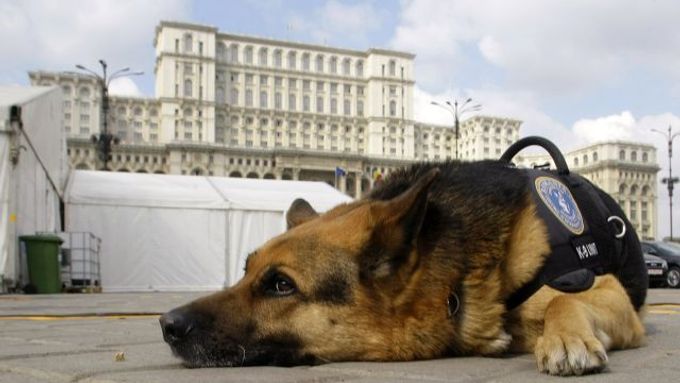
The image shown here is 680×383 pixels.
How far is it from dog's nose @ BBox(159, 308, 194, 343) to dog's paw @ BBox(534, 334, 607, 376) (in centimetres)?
118

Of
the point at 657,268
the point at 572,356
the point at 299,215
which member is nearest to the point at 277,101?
the point at 657,268

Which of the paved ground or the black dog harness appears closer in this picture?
the paved ground

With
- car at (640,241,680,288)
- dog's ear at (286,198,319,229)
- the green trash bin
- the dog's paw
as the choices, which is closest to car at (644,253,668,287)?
car at (640,241,680,288)

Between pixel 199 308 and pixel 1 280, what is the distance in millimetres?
12209

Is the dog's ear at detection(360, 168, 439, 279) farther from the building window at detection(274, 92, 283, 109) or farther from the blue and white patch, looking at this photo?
the building window at detection(274, 92, 283, 109)

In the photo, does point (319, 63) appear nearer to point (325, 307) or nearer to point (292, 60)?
point (292, 60)

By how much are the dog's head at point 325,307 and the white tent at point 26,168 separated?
38.4ft

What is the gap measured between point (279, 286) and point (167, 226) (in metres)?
16.7

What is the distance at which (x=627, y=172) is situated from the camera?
3408 inches

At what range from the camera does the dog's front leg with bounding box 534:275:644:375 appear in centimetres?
206

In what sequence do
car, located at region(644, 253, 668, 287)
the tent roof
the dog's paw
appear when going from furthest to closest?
car, located at region(644, 253, 668, 287) → the tent roof → the dog's paw

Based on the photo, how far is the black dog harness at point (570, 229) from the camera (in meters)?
2.64

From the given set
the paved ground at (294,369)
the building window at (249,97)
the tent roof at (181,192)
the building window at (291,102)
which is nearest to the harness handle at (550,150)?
the paved ground at (294,369)


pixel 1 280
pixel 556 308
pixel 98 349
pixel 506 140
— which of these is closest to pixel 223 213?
pixel 1 280
